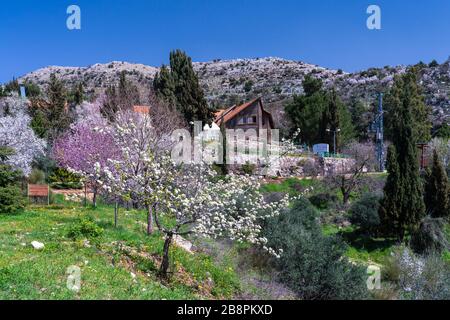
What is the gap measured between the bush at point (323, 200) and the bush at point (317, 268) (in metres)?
14.0

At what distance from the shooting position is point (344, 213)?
23.5 m

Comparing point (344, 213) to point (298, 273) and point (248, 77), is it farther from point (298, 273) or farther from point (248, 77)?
point (248, 77)

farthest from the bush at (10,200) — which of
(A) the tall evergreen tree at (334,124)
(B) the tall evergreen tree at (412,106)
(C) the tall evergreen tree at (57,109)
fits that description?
(B) the tall evergreen tree at (412,106)

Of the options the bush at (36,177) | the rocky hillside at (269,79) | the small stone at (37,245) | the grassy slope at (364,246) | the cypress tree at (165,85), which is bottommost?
the grassy slope at (364,246)

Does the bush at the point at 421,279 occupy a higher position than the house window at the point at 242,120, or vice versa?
the house window at the point at 242,120

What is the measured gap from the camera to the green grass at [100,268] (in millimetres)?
6402

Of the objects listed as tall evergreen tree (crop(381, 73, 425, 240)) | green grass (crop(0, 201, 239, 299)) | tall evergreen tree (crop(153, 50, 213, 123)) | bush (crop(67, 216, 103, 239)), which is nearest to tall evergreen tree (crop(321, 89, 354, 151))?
tall evergreen tree (crop(153, 50, 213, 123))

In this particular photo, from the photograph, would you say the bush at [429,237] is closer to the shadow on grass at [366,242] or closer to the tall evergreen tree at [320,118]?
the shadow on grass at [366,242]

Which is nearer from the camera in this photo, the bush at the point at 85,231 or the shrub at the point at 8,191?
the bush at the point at 85,231

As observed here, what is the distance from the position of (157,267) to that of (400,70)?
74.5 meters

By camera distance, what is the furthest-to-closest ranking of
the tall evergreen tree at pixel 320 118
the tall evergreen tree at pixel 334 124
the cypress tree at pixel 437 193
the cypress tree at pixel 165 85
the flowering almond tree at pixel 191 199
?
the tall evergreen tree at pixel 320 118 → the tall evergreen tree at pixel 334 124 → the cypress tree at pixel 165 85 → the cypress tree at pixel 437 193 → the flowering almond tree at pixel 191 199

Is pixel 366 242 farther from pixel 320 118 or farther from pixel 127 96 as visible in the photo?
pixel 320 118
